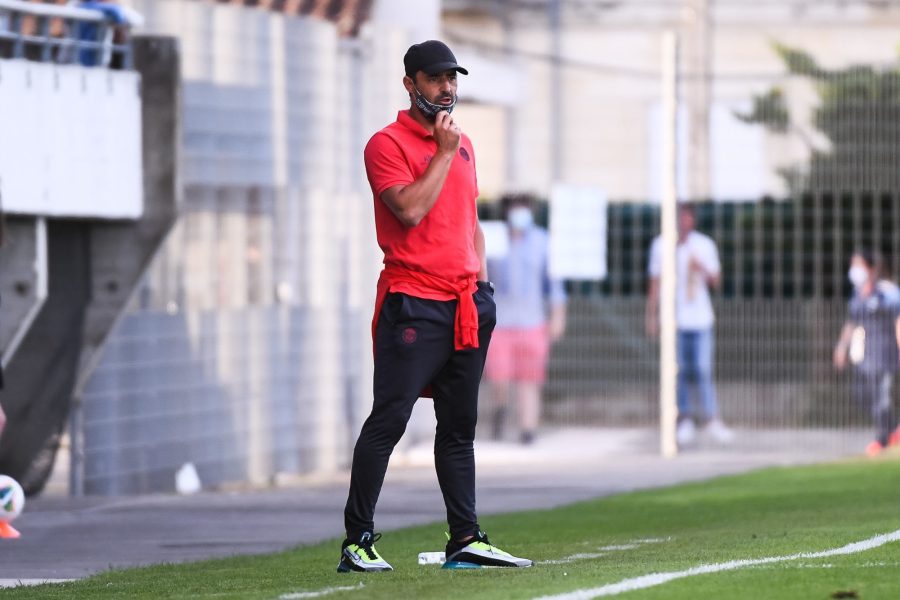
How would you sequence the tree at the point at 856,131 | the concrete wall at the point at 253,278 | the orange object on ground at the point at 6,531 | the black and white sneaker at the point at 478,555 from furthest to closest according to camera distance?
the tree at the point at 856,131 < the concrete wall at the point at 253,278 < the orange object on ground at the point at 6,531 < the black and white sneaker at the point at 478,555

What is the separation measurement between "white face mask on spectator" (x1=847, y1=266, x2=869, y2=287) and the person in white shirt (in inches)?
44.9

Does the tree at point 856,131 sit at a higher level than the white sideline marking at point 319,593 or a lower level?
higher

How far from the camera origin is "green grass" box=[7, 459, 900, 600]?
7.79 metres

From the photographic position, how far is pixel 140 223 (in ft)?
49.6

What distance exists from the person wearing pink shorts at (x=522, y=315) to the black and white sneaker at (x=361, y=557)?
12043 mm

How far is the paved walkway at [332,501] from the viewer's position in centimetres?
1166

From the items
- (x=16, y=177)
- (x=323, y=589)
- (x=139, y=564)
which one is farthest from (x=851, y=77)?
(x=323, y=589)

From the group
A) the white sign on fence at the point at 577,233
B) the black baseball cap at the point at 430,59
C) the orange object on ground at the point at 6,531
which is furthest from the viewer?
the white sign on fence at the point at 577,233

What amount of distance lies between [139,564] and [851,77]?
1199 centimetres

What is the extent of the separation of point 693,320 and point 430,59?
11.8 m

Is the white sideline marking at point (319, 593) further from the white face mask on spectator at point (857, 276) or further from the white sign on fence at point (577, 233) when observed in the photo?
the white sign on fence at point (577, 233)

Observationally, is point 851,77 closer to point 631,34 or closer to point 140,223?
point 140,223

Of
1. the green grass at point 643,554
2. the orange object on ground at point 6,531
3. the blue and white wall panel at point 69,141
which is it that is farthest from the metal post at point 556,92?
the orange object on ground at point 6,531

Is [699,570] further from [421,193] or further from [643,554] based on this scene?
[421,193]
